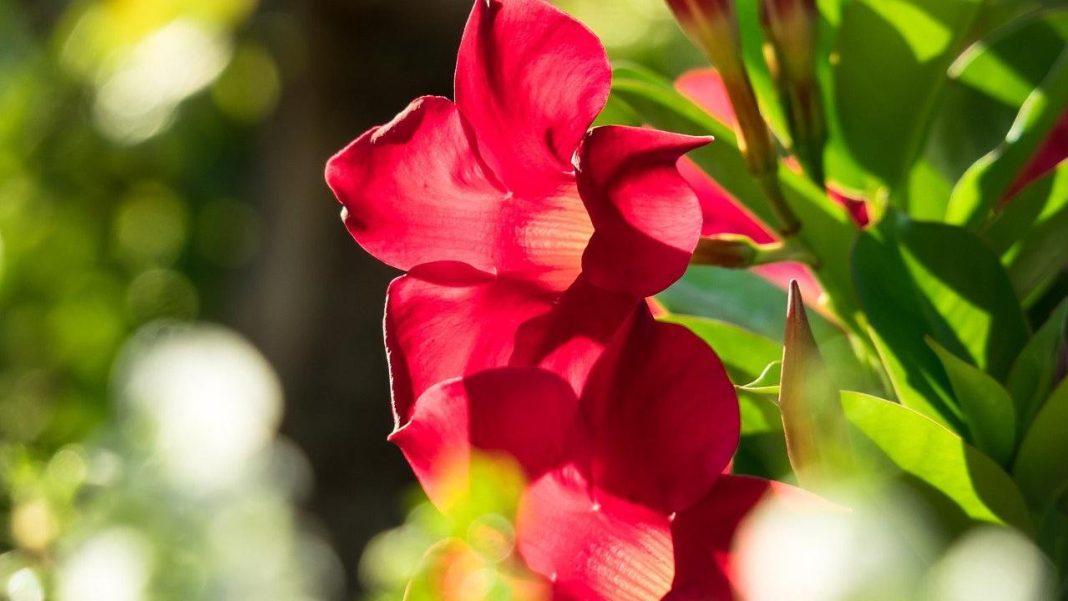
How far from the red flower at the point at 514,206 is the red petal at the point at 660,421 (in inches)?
0.8

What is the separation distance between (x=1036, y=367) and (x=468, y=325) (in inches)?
8.6

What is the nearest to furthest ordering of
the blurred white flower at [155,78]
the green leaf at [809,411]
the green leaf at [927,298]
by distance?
the green leaf at [809,411], the green leaf at [927,298], the blurred white flower at [155,78]

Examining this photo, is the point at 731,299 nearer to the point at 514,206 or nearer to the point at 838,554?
the point at 514,206

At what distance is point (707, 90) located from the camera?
60cm

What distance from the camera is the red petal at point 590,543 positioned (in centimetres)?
36

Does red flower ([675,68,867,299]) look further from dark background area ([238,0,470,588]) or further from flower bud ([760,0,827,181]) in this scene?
dark background area ([238,0,470,588])

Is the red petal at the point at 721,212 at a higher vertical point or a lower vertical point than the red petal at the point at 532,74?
lower

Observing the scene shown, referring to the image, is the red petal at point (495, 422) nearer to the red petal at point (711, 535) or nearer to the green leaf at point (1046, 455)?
the red petal at point (711, 535)

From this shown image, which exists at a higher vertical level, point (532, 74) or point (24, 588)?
point (532, 74)

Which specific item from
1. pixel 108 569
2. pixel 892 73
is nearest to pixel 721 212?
pixel 892 73

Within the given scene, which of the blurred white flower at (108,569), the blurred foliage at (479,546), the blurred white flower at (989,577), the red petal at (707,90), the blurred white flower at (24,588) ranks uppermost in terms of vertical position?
the red petal at (707,90)

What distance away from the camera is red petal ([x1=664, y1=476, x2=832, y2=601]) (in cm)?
36

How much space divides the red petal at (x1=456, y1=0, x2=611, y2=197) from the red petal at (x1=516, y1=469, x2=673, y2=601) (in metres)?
0.11

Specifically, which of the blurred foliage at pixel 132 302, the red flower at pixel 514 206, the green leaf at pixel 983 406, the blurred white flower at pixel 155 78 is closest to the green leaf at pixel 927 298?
the green leaf at pixel 983 406
